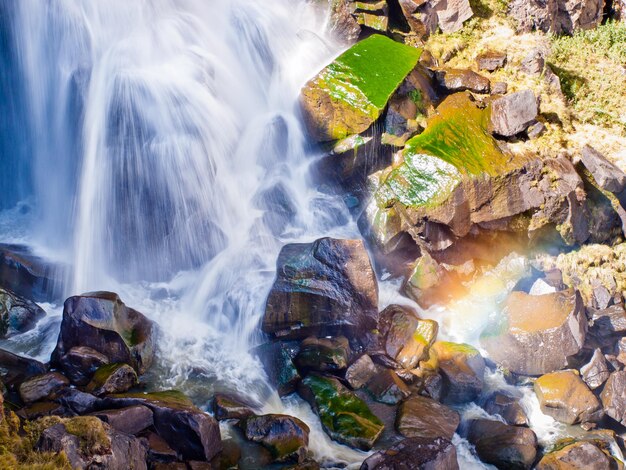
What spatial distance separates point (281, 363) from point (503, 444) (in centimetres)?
354

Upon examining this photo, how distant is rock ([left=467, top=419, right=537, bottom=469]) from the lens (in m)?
6.79

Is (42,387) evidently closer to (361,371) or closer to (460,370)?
(361,371)

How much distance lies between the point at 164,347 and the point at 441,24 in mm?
11360

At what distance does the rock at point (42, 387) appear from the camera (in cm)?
621

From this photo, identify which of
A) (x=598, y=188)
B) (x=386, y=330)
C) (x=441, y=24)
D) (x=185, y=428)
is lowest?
(x=386, y=330)

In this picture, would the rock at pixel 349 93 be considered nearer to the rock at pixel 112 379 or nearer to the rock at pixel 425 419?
the rock at pixel 425 419

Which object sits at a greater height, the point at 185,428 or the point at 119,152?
the point at 119,152

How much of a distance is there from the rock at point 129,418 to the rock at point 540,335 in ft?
20.2

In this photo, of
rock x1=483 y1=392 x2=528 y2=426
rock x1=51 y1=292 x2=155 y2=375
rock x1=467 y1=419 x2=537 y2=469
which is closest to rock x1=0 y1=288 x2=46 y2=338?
rock x1=51 y1=292 x2=155 y2=375

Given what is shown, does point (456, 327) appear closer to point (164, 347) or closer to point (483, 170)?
point (483, 170)

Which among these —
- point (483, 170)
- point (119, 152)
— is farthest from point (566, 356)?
point (119, 152)

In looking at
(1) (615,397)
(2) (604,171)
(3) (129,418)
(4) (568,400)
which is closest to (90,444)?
(3) (129,418)

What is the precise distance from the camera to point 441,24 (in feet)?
44.0

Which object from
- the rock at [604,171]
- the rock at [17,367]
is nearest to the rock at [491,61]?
the rock at [604,171]
